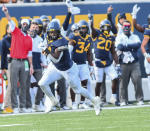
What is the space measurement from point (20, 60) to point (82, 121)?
12.0ft

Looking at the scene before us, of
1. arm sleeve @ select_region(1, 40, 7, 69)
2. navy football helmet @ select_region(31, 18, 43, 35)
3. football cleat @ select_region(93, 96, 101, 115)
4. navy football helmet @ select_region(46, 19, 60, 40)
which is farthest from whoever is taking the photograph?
navy football helmet @ select_region(31, 18, 43, 35)

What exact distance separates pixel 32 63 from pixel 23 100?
3.95 ft

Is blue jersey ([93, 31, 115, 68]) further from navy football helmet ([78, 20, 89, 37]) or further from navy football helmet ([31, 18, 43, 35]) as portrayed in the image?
navy football helmet ([31, 18, 43, 35])

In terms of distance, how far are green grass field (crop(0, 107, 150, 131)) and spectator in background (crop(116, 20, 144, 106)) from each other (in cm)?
259

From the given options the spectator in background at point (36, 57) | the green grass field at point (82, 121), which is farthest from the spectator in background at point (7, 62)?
the green grass field at point (82, 121)

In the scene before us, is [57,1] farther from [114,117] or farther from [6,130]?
[6,130]

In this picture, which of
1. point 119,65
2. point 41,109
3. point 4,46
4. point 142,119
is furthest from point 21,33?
point 142,119

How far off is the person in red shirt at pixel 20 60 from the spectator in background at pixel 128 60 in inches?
107

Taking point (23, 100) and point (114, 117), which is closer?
point (114, 117)

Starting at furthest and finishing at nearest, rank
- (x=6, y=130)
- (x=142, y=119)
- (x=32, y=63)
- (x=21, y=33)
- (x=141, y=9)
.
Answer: (x=141, y=9) → (x=32, y=63) → (x=21, y=33) → (x=142, y=119) → (x=6, y=130)

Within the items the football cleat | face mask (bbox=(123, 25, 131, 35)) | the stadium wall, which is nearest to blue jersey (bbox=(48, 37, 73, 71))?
the football cleat

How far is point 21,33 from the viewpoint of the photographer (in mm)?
14641

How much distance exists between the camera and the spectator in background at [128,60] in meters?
16.4

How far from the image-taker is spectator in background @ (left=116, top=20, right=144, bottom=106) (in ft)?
53.8
